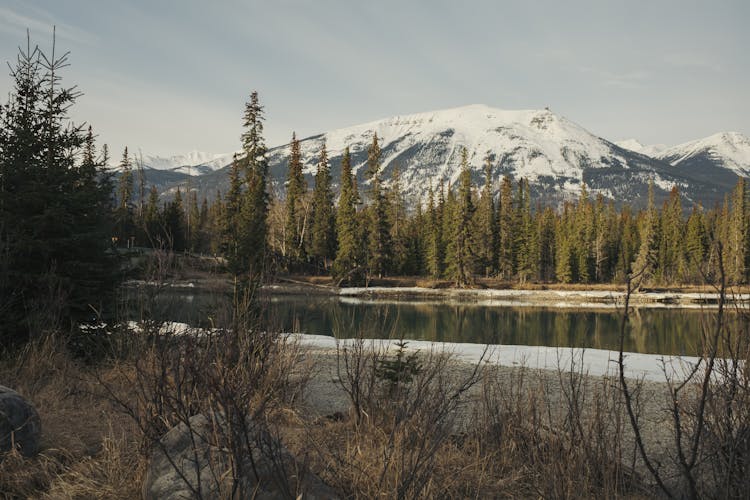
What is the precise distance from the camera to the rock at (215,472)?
260 centimetres

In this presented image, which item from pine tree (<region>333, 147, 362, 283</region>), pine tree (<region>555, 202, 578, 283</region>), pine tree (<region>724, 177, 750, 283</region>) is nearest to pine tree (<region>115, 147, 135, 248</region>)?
pine tree (<region>333, 147, 362, 283</region>)

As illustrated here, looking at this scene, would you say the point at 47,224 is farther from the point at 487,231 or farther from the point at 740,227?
the point at 740,227

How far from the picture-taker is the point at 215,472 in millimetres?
2705

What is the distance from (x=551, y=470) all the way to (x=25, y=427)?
144 inches

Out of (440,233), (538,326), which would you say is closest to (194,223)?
(440,233)

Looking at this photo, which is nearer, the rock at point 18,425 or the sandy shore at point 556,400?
the rock at point 18,425

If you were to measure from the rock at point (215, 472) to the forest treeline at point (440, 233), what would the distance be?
39.7 m

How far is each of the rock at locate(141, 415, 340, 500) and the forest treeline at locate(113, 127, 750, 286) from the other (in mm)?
39694

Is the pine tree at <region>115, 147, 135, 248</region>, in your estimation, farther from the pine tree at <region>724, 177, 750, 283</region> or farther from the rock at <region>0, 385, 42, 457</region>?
the pine tree at <region>724, 177, 750, 283</region>

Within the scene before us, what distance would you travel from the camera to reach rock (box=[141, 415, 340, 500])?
2600mm

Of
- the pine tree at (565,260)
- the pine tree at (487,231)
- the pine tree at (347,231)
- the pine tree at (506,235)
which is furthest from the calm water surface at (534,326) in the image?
the pine tree at (487,231)

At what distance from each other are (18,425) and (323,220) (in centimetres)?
5106

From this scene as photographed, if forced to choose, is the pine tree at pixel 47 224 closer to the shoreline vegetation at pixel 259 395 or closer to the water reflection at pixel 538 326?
the shoreline vegetation at pixel 259 395

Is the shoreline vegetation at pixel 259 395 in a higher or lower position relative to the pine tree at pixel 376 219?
lower
